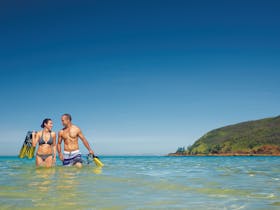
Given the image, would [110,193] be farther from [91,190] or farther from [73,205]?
[73,205]

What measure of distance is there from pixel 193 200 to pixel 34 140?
9.47 meters

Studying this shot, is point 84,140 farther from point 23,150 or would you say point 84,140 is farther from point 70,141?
point 23,150

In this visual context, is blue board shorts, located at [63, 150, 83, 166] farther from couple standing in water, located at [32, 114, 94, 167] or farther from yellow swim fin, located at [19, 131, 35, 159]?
yellow swim fin, located at [19, 131, 35, 159]

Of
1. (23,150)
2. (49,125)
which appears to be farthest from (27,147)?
(49,125)

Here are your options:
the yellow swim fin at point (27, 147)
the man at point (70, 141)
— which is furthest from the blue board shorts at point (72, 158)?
the yellow swim fin at point (27, 147)

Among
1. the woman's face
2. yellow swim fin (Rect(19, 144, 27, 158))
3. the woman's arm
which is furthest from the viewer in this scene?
yellow swim fin (Rect(19, 144, 27, 158))

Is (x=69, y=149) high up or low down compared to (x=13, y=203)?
up

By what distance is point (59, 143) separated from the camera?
14727 millimetres

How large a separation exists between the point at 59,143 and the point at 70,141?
1.98 ft

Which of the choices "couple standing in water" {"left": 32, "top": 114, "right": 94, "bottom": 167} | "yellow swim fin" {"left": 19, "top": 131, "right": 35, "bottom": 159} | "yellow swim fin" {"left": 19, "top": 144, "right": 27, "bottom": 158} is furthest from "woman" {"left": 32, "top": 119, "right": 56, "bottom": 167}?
"yellow swim fin" {"left": 19, "top": 144, "right": 27, "bottom": 158}

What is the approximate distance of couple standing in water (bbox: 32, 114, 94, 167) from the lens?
13961 millimetres

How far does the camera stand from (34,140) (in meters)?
14.0

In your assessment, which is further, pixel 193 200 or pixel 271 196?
pixel 271 196

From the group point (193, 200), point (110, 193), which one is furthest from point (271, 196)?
point (110, 193)
